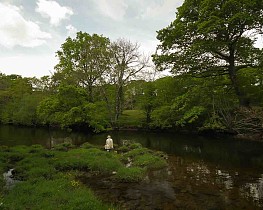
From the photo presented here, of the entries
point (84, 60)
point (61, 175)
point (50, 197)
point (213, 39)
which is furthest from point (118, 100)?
point (50, 197)

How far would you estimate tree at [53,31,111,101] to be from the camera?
4975 centimetres

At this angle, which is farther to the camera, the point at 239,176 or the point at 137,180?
the point at 239,176

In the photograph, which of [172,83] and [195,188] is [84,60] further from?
[195,188]

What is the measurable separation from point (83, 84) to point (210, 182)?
138 feet

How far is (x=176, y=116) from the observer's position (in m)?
43.8

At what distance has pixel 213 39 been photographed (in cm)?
2317

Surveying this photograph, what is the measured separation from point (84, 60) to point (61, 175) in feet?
133

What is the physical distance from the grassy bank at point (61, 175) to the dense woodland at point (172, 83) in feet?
31.4

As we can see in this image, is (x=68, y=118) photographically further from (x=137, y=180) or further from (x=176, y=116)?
(x=137, y=180)

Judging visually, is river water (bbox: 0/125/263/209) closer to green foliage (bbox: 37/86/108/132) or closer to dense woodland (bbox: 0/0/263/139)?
dense woodland (bbox: 0/0/263/139)

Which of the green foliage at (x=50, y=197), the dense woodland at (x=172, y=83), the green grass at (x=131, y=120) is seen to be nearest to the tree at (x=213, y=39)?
the dense woodland at (x=172, y=83)

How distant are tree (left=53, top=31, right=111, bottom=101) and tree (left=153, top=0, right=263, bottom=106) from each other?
24.9m

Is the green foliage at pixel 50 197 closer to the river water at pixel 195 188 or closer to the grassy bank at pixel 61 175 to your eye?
the grassy bank at pixel 61 175

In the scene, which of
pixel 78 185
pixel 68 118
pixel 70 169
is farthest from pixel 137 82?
pixel 78 185
